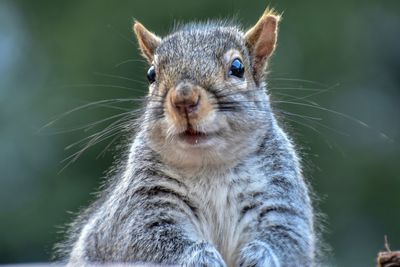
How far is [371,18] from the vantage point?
12375 millimetres

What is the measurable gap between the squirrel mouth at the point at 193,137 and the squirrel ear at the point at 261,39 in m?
0.65

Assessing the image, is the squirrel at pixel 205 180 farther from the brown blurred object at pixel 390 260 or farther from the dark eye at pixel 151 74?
the brown blurred object at pixel 390 260

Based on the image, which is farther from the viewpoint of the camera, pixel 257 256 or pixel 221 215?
pixel 221 215

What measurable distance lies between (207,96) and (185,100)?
0.12 meters

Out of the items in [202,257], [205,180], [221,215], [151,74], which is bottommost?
[202,257]

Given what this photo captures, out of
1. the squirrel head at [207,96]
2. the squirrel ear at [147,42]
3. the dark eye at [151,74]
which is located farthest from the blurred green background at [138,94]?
the dark eye at [151,74]

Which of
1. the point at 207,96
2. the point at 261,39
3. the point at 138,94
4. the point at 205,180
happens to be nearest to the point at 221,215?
the point at 205,180

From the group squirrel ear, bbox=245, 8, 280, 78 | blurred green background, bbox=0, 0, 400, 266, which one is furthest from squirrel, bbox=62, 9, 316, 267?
blurred green background, bbox=0, 0, 400, 266

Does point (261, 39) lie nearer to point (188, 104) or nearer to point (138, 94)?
point (188, 104)

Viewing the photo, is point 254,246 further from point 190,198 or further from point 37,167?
point 37,167

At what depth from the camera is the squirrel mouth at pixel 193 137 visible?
493cm

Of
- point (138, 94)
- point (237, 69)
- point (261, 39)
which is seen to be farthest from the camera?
point (138, 94)

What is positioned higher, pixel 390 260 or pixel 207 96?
pixel 207 96

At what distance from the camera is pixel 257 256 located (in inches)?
194
